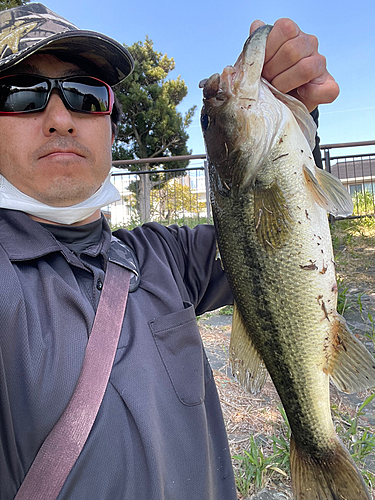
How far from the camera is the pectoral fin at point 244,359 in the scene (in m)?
1.65

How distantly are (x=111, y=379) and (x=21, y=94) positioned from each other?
4.22 ft

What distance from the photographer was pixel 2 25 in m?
1.65

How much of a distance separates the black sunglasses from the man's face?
0.03 metres

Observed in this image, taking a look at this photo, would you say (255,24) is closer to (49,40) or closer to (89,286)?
(49,40)

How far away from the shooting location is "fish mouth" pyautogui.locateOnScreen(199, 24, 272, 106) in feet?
4.67

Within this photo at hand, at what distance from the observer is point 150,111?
63.7 feet

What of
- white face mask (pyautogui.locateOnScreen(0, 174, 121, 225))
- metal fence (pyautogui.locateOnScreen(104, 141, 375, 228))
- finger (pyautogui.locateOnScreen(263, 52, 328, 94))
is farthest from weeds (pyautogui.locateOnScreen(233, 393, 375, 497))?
metal fence (pyautogui.locateOnScreen(104, 141, 375, 228))

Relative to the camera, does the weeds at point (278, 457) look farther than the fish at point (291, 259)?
Yes

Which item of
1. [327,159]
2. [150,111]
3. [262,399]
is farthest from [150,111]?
[262,399]

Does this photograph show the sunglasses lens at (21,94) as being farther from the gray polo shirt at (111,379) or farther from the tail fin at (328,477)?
the tail fin at (328,477)

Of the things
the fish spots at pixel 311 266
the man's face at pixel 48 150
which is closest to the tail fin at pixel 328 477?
the fish spots at pixel 311 266

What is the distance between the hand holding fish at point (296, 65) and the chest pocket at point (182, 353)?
Answer: 3.47ft

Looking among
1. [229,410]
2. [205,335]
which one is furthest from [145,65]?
[229,410]

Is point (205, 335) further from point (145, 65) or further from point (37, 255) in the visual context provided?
point (145, 65)
